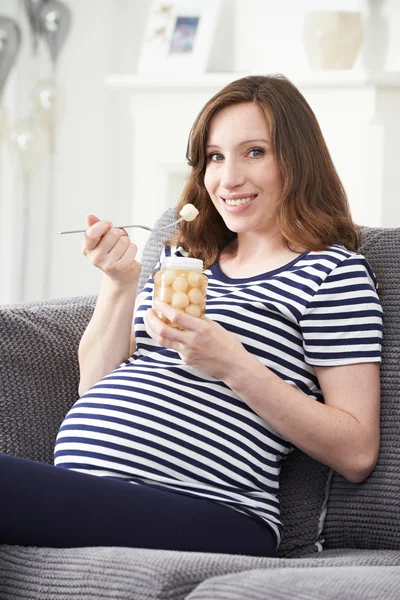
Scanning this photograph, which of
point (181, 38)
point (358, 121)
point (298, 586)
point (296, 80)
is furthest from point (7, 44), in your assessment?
point (298, 586)

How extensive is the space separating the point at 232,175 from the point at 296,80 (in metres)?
1.80

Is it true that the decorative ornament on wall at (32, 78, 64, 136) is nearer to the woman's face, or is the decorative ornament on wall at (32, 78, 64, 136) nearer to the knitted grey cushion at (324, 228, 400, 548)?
the woman's face

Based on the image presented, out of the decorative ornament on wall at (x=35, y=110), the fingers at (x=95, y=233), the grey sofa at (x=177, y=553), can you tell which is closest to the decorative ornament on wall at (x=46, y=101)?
the decorative ornament on wall at (x=35, y=110)

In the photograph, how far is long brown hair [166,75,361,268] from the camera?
5.87 feet

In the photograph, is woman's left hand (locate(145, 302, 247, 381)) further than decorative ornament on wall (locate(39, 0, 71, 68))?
No

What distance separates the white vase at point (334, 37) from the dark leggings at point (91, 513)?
2.36 m

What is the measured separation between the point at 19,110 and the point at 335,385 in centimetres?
290

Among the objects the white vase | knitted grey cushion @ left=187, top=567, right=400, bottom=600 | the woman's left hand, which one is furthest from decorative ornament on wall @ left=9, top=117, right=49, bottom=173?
knitted grey cushion @ left=187, top=567, right=400, bottom=600

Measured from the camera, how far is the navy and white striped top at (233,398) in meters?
1.59

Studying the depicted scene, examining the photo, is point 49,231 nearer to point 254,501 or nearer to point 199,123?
point 199,123

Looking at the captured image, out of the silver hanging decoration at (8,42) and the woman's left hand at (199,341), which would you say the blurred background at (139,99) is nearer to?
the silver hanging decoration at (8,42)

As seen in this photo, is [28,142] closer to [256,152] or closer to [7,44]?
[7,44]

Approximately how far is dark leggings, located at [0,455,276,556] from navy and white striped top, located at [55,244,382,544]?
0.22 ft

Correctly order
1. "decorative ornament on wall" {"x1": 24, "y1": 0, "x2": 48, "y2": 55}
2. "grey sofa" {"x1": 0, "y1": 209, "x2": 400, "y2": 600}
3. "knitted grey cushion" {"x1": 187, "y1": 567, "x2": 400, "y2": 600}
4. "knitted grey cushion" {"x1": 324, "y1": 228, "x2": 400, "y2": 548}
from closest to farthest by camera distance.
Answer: "knitted grey cushion" {"x1": 187, "y1": 567, "x2": 400, "y2": 600}, "grey sofa" {"x1": 0, "y1": 209, "x2": 400, "y2": 600}, "knitted grey cushion" {"x1": 324, "y1": 228, "x2": 400, "y2": 548}, "decorative ornament on wall" {"x1": 24, "y1": 0, "x2": 48, "y2": 55}
